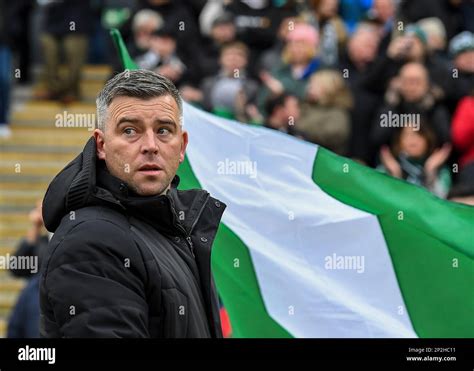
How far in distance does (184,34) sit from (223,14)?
1.38 ft

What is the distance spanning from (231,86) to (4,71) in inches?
123

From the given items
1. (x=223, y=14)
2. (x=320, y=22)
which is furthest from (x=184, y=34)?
(x=320, y=22)

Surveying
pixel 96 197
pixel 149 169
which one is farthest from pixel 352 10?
pixel 96 197

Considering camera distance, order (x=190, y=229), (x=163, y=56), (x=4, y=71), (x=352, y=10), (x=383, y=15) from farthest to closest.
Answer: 1. (x=4, y=71)
2. (x=352, y=10)
3. (x=383, y=15)
4. (x=163, y=56)
5. (x=190, y=229)

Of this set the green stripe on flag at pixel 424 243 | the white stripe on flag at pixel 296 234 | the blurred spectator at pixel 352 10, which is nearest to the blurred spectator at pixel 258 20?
the blurred spectator at pixel 352 10

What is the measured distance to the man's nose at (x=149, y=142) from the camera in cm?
446

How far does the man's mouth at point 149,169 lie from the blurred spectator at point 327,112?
250 inches

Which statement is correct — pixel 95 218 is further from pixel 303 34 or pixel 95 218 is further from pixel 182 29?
pixel 182 29

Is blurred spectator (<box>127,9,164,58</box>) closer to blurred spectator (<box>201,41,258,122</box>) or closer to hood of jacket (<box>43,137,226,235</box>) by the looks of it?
blurred spectator (<box>201,41,258,122</box>)

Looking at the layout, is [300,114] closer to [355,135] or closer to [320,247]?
[355,135]

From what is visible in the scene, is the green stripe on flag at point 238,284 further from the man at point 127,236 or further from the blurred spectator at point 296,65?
the blurred spectator at point 296,65

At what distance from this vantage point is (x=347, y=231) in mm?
6016

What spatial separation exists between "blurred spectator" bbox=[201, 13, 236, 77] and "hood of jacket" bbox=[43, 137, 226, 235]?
26.8 feet

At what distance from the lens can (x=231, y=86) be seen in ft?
39.2
